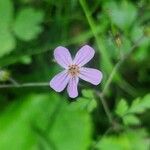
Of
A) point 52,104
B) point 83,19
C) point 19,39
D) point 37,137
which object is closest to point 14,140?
point 37,137

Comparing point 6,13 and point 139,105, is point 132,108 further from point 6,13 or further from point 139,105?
point 6,13

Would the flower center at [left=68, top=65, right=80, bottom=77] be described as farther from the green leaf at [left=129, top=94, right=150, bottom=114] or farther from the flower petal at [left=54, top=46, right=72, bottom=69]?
the green leaf at [left=129, top=94, right=150, bottom=114]

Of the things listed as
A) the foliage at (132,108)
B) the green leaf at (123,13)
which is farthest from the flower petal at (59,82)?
the green leaf at (123,13)

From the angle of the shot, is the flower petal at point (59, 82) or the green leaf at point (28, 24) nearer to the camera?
the flower petal at point (59, 82)

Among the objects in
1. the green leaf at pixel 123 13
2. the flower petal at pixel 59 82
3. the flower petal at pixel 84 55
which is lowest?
the flower petal at pixel 59 82

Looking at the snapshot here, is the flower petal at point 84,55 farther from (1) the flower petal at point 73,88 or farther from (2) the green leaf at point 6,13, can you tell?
(2) the green leaf at point 6,13

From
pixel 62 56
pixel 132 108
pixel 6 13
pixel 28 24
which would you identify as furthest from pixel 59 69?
pixel 62 56

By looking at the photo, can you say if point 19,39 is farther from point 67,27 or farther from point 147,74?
point 147,74
